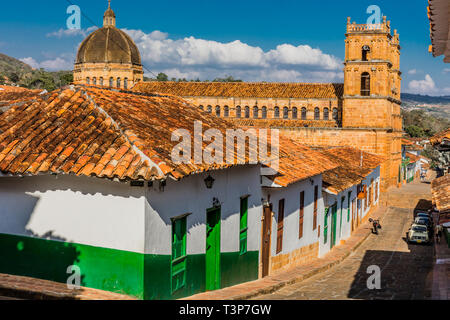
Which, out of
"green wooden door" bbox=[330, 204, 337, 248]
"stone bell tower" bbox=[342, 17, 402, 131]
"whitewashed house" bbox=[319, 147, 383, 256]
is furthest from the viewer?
"stone bell tower" bbox=[342, 17, 402, 131]

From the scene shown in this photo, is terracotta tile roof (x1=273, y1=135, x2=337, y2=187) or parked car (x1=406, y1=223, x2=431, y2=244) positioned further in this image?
parked car (x1=406, y1=223, x2=431, y2=244)

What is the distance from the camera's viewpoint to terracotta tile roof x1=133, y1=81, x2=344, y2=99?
49125 millimetres

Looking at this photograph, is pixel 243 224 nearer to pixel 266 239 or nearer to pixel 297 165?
pixel 266 239

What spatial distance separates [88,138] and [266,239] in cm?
567

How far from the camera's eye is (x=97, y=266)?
7723mm

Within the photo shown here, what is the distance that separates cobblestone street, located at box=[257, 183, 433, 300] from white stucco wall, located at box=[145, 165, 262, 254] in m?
1.47

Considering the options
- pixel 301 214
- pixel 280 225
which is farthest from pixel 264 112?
pixel 280 225

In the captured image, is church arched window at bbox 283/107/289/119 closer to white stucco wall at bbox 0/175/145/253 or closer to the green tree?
white stucco wall at bbox 0/175/145/253

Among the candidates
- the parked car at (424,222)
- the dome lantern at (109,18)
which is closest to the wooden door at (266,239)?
the parked car at (424,222)

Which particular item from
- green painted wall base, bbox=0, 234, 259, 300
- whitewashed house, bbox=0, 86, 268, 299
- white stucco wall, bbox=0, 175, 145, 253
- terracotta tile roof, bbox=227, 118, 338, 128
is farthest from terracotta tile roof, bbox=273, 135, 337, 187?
terracotta tile roof, bbox=227, 118, 338, 128

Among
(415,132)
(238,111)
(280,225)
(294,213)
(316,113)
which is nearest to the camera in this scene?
(280,225)

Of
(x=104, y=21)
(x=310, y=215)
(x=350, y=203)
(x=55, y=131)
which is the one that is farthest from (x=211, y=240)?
(x=104, y=21)

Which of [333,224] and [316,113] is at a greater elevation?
[316,113]
